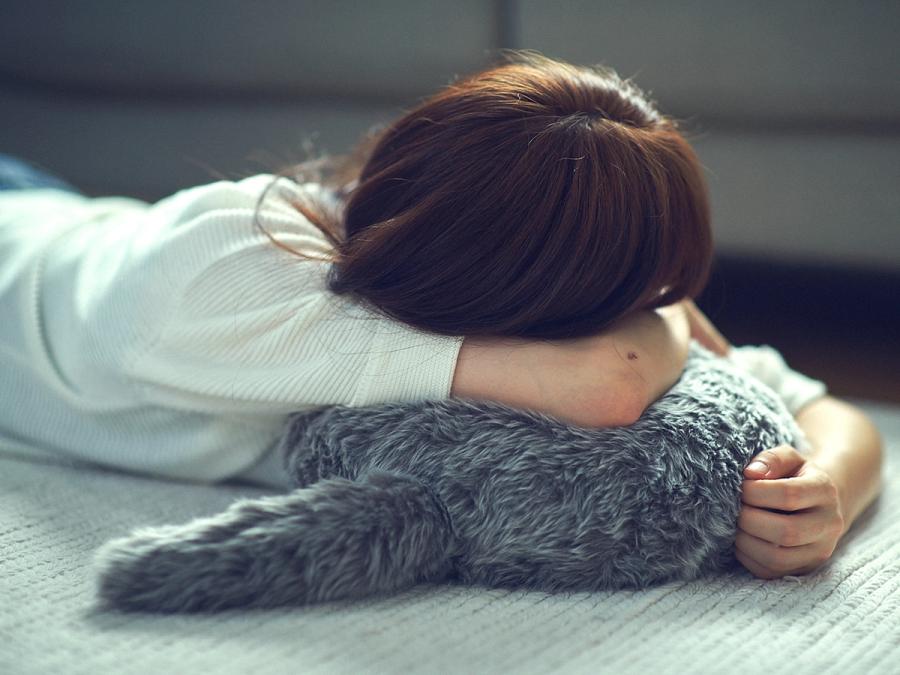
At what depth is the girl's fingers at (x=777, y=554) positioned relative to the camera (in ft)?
1.77

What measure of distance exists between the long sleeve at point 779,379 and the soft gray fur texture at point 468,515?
20 cm

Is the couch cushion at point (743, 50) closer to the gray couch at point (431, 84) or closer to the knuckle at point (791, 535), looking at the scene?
the gray couch at point (431, 84)

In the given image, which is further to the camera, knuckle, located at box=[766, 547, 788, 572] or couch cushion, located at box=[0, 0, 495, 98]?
couch cushion, located at box=[0, 0, 495, 98]

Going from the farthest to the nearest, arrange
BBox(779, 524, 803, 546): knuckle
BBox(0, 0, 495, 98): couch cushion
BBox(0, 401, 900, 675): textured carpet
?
1. BBox(0, 0, 495, 98): couch cushion
2. BBox(779, 524, 803, 546): knuckle
3. BBox(0, 401, 900, 675): textured carpet

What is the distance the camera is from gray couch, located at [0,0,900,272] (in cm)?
99

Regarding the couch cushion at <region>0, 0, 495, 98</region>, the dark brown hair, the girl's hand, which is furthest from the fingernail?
the couch cushion at <region>0, 0, 495, 98</region>

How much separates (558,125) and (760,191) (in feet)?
1.78

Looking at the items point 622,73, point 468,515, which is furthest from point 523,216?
point 622,73

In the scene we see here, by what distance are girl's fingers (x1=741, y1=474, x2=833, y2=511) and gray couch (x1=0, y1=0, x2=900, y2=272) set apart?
557 millimetres

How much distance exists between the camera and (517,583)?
53 centimetres

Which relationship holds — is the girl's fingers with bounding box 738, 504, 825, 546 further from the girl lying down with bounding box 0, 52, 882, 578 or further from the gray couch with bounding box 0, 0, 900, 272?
the gray couch with bounding box 0, 0, 900, 272

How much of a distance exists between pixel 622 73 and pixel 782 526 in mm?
654

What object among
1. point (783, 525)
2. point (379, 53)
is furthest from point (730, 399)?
point (379, 53)

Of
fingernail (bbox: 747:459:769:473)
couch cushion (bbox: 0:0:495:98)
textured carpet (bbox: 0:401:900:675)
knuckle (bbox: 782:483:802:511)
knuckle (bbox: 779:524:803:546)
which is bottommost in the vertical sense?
textured carpet (bbox: 0:401:900:675)
